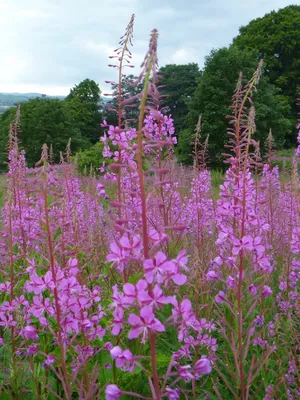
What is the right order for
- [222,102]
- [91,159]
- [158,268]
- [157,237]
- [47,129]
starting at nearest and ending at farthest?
1. [158,268]
2. [157,237]
3. [91,159]
4. [222,102]
5. [47,129]

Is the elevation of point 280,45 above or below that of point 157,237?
above

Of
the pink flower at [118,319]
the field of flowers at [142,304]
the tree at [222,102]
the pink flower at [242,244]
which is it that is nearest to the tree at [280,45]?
the tree at [222,102]

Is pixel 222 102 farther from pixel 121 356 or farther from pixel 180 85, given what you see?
pixel 121 356

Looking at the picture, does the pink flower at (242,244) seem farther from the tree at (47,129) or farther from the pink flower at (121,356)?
the tree at (47,129)

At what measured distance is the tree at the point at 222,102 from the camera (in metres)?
23.8

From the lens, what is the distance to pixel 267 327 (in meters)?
3.66

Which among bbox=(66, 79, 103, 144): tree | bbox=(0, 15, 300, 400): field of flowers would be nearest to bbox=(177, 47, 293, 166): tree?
bbox=(0, 15, 300, 400): field of flowers

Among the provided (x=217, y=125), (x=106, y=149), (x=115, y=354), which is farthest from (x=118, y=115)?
(x=217, y=125)

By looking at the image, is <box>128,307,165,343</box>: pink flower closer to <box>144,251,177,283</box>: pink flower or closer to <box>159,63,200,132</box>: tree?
<box>144,251,177,283</box>: pink flower

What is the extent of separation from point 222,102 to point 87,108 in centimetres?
2748

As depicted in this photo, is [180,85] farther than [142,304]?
Yes

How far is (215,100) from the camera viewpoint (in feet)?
80.2

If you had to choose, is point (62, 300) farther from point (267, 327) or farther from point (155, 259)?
point (267, 327)

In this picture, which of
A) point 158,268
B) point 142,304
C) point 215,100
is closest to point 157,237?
point 158,268
